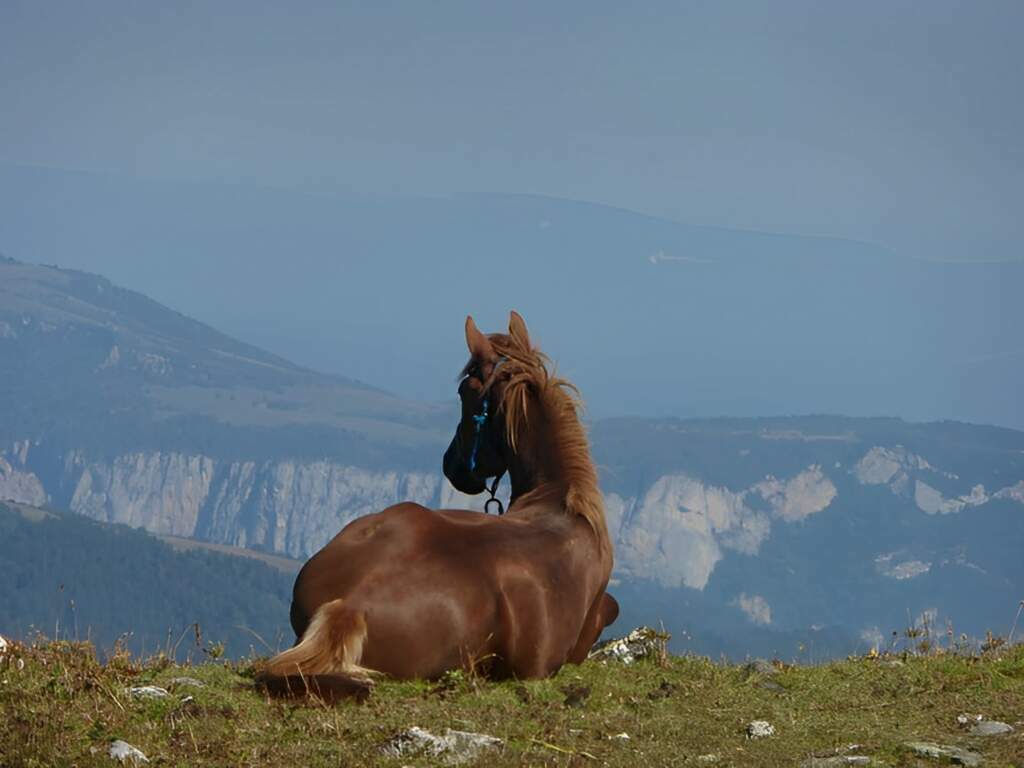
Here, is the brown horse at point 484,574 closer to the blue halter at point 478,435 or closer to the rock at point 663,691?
the blue halter at point 478,435

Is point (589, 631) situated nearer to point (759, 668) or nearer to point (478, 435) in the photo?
point (759, 668)

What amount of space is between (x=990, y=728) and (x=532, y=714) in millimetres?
2780

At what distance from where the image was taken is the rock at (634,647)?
1285cm

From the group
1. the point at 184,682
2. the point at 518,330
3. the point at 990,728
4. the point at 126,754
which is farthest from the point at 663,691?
the point at 126,754

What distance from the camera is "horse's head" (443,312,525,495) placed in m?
12.8

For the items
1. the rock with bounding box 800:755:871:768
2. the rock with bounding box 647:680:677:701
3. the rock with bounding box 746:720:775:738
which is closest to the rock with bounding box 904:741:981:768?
the rock with bounding box 800:755:871:768

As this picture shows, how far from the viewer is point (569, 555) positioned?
1168 cm

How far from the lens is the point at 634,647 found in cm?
1302

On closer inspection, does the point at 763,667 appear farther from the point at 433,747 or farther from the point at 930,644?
the point at 433,747

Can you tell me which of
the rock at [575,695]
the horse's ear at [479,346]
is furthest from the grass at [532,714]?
the horse's ear at [479,346]

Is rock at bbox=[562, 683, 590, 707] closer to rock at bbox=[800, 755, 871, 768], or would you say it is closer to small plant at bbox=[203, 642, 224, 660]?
rock at bbox=[800, 755, 871, 768]

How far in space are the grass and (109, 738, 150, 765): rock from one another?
A: 0.19 feet

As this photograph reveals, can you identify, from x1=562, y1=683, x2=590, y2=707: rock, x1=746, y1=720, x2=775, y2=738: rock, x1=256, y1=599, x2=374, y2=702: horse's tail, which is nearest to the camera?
x1=746, y1=720, x2=775, y2=738: rock

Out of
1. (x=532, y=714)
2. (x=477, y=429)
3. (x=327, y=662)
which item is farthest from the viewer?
(x=477, y=429)
